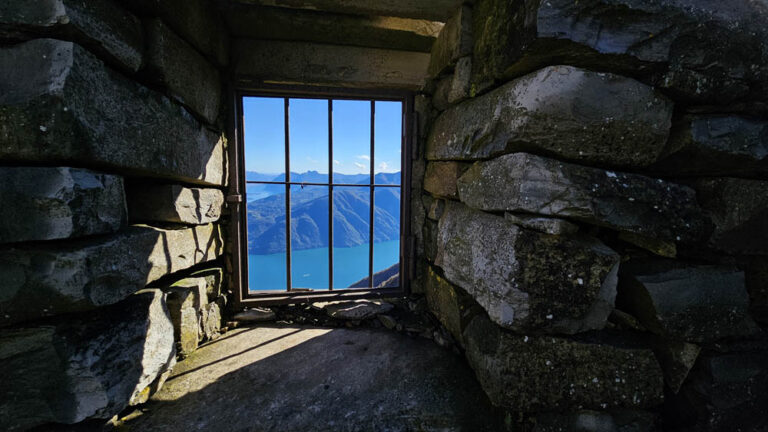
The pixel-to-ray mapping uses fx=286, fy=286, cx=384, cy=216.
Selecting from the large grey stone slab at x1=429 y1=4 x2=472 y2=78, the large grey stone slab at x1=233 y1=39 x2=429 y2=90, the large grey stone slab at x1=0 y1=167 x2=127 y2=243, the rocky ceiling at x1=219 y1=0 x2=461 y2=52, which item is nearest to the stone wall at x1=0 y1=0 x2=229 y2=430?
the large grey stone slab at x1=0 y1=167 x2=127 y2=243

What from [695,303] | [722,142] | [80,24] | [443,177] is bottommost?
[695,303]

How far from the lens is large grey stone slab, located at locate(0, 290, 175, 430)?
3.10 ft

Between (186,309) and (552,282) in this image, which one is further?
(186,309)

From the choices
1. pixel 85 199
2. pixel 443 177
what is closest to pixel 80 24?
pixel 85 199

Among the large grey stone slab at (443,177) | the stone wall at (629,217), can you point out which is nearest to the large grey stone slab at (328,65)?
the large grey stone slab at (443,177)

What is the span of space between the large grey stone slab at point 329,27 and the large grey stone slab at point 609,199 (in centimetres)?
141

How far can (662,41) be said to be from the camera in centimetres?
105

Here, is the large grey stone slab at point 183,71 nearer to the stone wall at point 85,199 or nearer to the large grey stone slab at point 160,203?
the stone wall at point 85,199

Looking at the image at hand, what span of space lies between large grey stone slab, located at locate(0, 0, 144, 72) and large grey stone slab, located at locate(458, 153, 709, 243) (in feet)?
5.26

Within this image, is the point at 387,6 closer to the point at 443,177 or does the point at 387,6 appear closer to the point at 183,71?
the point at 443,177

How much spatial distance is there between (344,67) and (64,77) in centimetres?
154

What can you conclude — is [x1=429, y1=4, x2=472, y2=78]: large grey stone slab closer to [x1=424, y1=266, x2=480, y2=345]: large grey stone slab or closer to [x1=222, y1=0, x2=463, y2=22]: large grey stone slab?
[x1=222, y1=0, x2=463, y2=22]: large grey stone slab

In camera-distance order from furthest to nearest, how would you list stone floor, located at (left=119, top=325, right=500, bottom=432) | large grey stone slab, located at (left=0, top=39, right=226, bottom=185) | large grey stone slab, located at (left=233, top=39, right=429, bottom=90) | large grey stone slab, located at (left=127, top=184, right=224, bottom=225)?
large grey stone slab, located at (left=233, top=39, right=429, bottom=90)
large grey stone slab, located at (left=127, top=184, right=224, bottom=225)
stone floor, located at (left=119, top=325, right=500, bottom=432)
large grey stone slab, located at (left=0, top=39, right=226, bottom=185)

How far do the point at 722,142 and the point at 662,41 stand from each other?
1.51 ft
